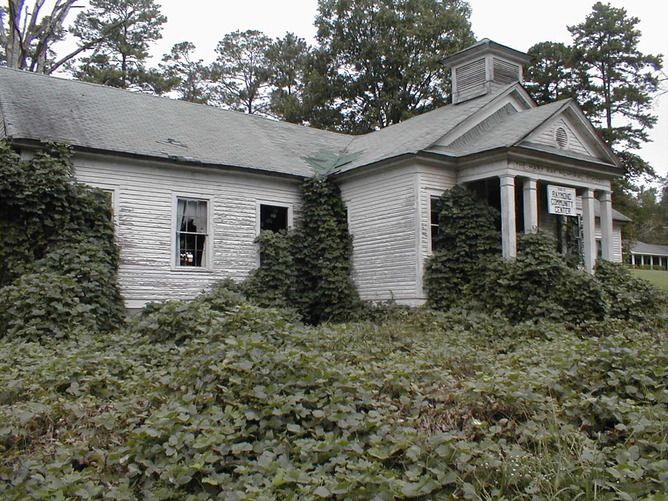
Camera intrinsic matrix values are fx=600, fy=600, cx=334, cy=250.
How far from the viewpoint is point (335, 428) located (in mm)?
4492

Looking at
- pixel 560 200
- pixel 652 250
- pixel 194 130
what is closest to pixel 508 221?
pixel 560 200

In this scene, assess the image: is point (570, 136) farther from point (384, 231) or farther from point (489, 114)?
point (384, 231)

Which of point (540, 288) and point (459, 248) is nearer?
point (540, 288)

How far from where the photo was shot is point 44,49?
2425 centimetres

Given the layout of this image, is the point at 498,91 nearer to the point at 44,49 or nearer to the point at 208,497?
the point at 208,497

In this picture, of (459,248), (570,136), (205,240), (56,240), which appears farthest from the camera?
(570,136)

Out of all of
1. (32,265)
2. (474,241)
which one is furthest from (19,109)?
(474,241)

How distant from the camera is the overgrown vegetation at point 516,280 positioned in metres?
12.2

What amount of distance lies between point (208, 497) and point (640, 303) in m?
12.3

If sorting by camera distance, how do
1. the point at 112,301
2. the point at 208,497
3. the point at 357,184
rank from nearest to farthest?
the point at 208,497, the point at 112,301, the point at 357,184

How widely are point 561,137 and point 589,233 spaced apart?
2563mm

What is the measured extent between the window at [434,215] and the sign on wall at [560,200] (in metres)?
2.75

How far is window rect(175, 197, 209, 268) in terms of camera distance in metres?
14.1

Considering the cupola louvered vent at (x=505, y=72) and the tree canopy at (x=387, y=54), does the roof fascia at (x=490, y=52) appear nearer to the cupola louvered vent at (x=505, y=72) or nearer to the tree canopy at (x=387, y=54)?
the cupola louvered vent at (x=505, y=72)
